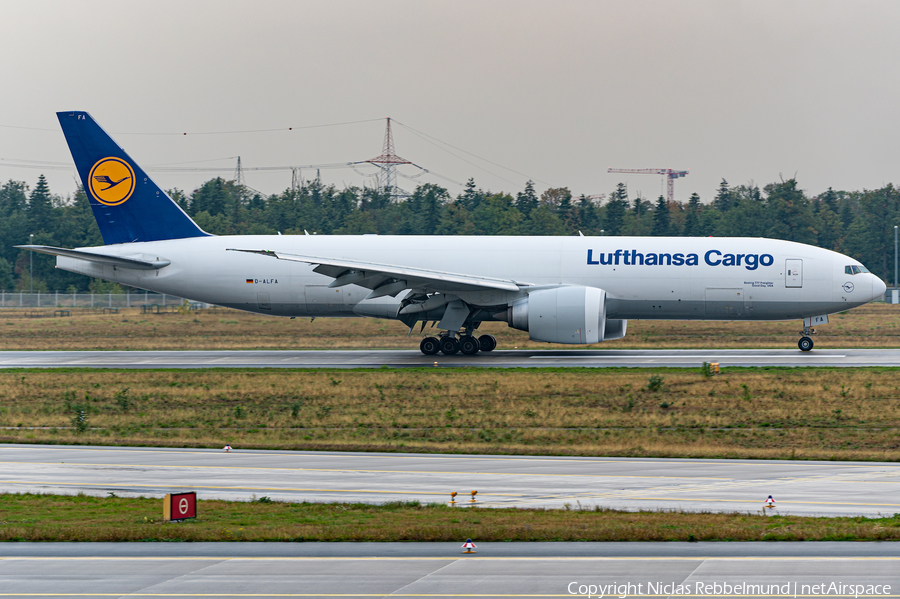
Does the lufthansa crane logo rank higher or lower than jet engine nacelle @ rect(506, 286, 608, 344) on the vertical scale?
higher

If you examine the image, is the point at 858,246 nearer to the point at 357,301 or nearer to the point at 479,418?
the point at 357,301

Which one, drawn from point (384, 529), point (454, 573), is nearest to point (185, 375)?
point (384, 529)

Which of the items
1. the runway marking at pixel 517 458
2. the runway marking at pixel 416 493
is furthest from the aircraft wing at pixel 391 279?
the runway marking at pixel 416 493

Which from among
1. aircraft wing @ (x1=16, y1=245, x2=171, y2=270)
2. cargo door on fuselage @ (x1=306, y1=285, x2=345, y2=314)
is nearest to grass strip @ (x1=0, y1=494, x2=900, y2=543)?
cargo door on fuselage @ (x1=306, y1=285, x2=345, y2=314)

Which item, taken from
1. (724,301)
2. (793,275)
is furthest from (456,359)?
(793,275)

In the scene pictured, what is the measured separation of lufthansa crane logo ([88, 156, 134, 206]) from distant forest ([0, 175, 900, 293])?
174 ft

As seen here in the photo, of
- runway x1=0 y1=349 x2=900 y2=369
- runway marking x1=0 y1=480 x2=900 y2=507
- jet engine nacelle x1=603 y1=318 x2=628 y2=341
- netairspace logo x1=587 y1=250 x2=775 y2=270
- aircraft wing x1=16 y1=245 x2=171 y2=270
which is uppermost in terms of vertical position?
netairspace logo x1=587 y1=250 x2=775 y2=270

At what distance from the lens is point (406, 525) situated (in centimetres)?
1145

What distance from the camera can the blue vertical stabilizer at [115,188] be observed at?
3625cm

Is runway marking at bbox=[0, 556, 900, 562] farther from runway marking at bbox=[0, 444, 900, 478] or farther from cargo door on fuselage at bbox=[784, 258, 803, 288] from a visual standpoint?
cargo door on fuselage at bbox=[784, 258, 803, 288]

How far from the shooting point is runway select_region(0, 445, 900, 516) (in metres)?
13.1

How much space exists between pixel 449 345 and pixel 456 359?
3.01ft

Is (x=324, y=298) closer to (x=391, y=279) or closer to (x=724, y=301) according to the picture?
(x=391, y=279)

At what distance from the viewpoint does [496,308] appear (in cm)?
3334
